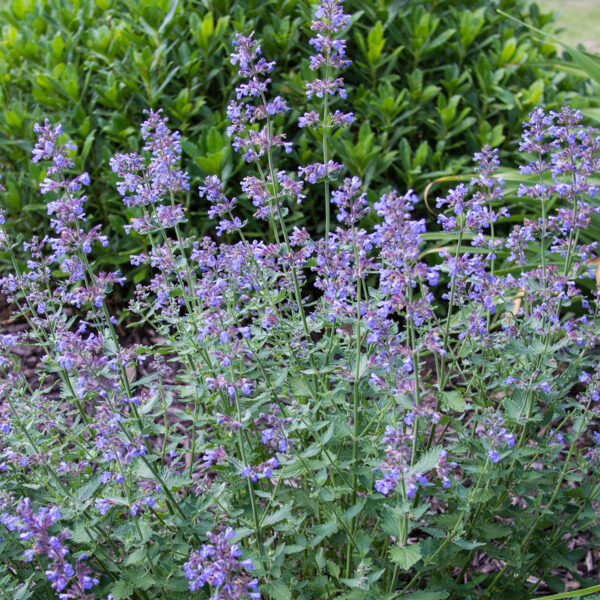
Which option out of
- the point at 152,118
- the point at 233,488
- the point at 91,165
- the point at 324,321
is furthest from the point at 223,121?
the point at 233,488

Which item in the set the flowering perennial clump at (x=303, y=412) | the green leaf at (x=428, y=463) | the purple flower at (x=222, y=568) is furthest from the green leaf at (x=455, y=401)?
the purple flower at (x=222, y=568)

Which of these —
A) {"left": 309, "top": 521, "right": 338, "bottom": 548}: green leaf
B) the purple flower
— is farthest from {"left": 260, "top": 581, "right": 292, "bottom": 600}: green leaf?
the purple flower

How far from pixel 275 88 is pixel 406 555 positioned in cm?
331

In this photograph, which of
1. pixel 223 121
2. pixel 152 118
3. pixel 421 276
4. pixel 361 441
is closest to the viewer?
pixel 421 276

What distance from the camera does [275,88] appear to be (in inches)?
179

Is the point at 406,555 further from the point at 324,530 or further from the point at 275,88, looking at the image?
the point at 275,88

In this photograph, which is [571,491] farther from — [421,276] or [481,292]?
[421,276]

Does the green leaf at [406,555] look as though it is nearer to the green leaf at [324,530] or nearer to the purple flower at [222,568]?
the green leaf at [324,530]

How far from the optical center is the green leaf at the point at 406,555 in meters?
1.94

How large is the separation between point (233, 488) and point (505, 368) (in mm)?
1065

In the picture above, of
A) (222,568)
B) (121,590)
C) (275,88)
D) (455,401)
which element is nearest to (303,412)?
(455,401)

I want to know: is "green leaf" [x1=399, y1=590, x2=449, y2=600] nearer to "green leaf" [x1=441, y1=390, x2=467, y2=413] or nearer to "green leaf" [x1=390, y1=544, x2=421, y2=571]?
"green leaf" [x1=390, y1=544, x2=421, y2=571]

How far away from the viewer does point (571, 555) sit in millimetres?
2539

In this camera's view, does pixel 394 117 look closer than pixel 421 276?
No
